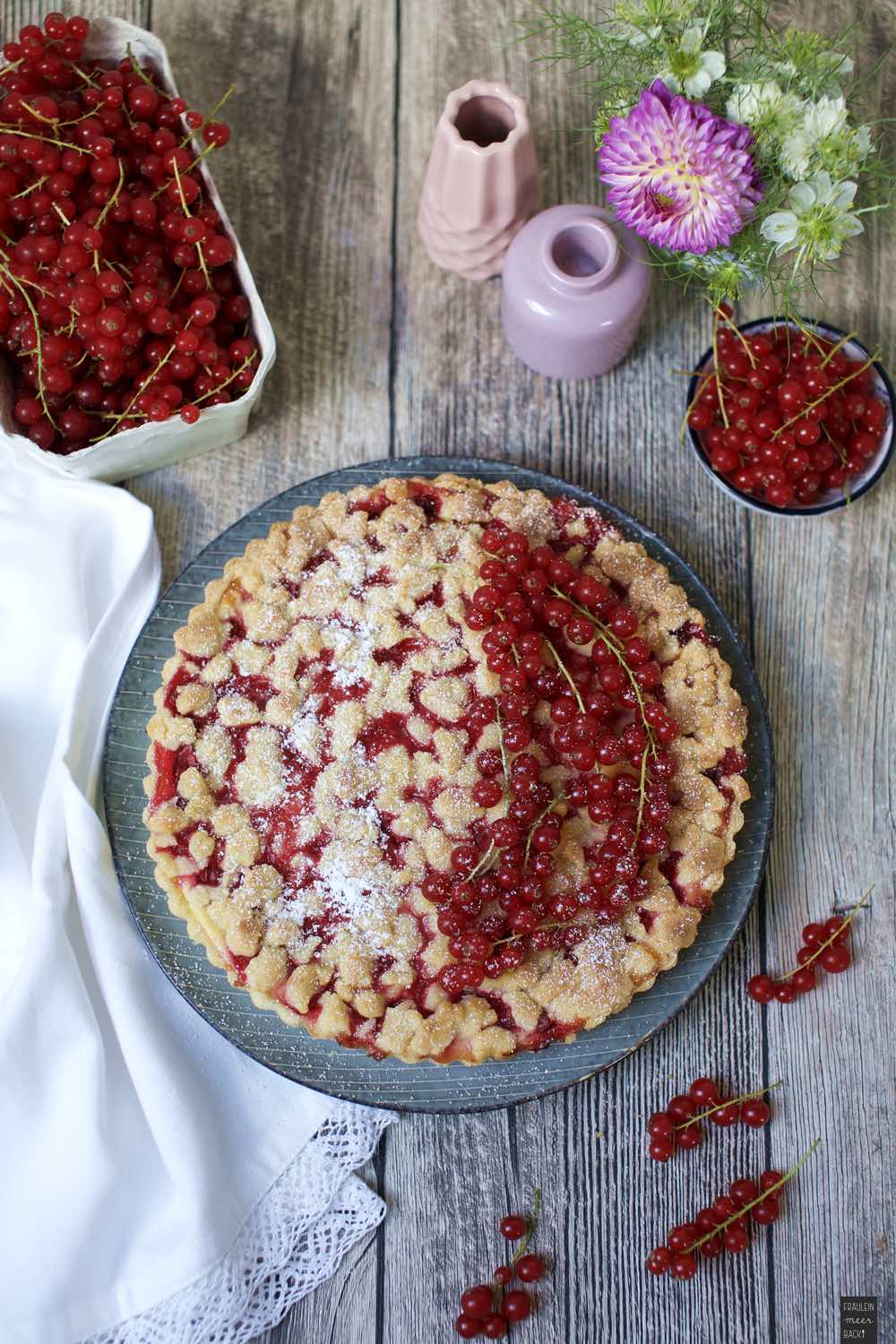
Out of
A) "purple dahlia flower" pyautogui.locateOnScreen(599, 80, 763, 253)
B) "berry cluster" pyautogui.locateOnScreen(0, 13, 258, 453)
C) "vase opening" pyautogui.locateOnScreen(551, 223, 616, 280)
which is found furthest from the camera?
"vase opening" pyautogui.locateOnScreen(551, 223, 616, 280)

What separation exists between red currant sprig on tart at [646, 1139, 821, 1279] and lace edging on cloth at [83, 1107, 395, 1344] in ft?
1.31

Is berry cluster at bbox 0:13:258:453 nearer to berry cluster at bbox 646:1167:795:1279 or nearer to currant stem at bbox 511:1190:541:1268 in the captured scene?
currant stem at bbox 511:1190:541:1268

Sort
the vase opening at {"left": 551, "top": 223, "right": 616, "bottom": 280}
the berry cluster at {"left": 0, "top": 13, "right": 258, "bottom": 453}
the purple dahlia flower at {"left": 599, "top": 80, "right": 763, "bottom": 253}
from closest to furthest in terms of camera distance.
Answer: the purple dahlia flower at {"left": 599, "top": 80, "right": 763, "bottom": 253} < the berry cluster at {"left": 0, "top": 13, "right": 258, "bottom": 453} < the vase opening at {"left": 551, "top": 223, "right": 616, "bottom": 280}

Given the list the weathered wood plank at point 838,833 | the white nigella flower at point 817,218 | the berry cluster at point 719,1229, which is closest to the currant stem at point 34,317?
the white nigella flower at point 817,218

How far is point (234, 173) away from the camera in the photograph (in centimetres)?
185

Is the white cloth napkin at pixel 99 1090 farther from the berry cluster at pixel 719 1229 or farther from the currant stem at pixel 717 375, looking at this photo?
the currant stem at pixel 717 375

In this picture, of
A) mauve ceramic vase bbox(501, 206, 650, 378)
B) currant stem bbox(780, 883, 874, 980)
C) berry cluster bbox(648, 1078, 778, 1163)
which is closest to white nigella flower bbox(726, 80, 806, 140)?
mauve ceramic vase bbox(501, 206, 650, 378)

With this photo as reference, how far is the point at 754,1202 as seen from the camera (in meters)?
1.62

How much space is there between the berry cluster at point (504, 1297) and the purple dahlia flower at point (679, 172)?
1.33 m

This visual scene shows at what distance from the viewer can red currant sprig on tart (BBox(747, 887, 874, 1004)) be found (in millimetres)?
1673

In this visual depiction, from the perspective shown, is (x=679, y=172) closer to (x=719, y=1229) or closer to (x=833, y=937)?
(x=833, y=937)

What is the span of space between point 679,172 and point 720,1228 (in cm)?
138

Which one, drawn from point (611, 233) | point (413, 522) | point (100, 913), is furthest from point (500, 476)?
point (100, 913)

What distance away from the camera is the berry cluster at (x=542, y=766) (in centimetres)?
141
